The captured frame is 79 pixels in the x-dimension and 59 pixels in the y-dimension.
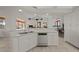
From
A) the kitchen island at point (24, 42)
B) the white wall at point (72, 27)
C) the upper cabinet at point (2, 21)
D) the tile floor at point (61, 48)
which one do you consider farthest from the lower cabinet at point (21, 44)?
the white wall at point (72, 27)

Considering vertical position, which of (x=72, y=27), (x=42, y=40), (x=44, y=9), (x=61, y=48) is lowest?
(x=61, y=48)

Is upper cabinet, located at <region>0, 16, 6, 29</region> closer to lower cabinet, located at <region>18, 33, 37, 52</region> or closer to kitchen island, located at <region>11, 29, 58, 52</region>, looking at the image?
kitchen island, located at <region>11, 29, 58, 52</region>

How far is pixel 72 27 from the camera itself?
6.07ft

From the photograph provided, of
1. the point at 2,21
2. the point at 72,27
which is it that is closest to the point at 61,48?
the point at 72,27

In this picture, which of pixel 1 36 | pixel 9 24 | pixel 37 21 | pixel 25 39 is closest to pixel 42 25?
pixel 37 21

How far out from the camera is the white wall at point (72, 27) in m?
1.78

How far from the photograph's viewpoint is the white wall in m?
1.78

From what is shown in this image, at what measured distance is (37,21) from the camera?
76.2 inches

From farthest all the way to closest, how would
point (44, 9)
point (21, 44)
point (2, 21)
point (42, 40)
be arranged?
point (42, 40) < point (21, 44) < point (44, 9) < point (2, 21)

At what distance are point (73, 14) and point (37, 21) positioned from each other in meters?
0.57

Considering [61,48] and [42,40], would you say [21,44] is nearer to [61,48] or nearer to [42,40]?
[42,40]

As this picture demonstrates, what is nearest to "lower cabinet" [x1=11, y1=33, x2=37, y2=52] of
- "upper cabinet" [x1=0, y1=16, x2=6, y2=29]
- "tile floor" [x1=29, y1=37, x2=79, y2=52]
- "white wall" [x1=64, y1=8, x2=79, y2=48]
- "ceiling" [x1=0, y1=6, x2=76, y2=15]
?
"tile floor" [x1=29, y1=37, x2=79, y2=52]

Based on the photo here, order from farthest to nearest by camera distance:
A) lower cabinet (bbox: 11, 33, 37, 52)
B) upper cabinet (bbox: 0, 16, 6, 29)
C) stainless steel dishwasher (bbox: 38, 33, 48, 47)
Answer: stainless steel dishwasher (bbox: 38, 33, 48, 47)
lower cabinet (bbox: 11, 33, 37, 52)
upper cabinet (bbox: 0, 16, 6, 29)
